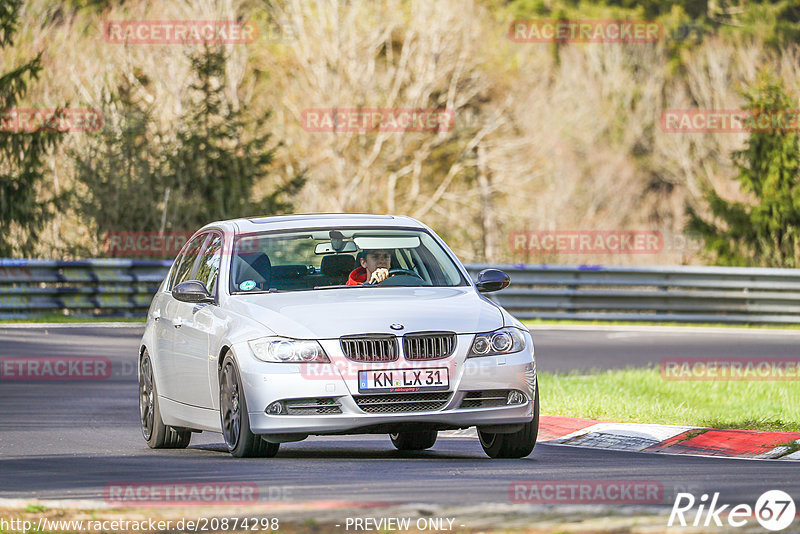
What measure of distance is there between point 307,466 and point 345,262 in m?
2.20

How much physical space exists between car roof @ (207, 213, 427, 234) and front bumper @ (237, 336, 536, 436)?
1.67m

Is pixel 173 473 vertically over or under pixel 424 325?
under

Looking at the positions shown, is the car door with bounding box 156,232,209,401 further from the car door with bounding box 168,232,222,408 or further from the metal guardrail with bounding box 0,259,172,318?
the metal guardrail with bounding box 0,259,172,318

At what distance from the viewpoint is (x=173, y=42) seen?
42.2m

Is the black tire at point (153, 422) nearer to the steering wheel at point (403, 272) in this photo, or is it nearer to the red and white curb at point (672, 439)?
the steering wheel at point (403, 272)

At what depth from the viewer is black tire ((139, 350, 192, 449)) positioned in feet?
39.1

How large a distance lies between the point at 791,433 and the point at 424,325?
343 centimetres

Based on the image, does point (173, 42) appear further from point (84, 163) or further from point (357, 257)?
point (357, 257)

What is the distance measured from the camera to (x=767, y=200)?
34469mm

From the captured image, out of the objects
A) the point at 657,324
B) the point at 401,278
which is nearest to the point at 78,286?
the point at 657,324

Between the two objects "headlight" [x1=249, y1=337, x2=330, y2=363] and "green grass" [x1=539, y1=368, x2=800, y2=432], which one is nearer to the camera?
"headlight" [x1=249, y1=337, x2=330, y2=363]

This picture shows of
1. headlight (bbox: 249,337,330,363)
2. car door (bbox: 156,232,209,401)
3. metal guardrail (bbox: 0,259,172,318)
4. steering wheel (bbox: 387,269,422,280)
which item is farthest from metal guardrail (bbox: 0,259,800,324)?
headlight (bbox: 249,337,330,363)

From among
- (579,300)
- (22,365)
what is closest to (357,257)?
(22,365)

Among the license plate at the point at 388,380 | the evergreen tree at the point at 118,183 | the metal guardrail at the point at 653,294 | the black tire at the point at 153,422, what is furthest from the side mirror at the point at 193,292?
the evergreen tree at the point at 118,183
